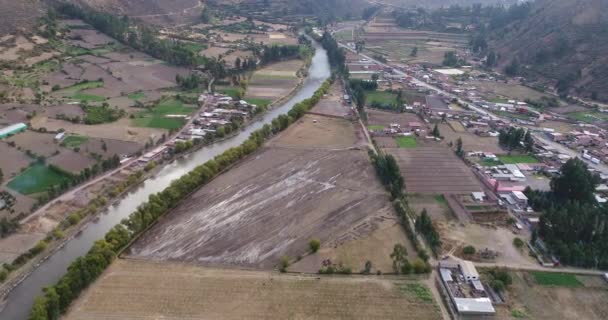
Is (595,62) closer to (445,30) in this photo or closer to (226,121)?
(445,30)

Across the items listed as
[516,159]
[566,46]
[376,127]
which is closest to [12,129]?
[376,127]

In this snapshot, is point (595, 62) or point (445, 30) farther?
point (445, 30)

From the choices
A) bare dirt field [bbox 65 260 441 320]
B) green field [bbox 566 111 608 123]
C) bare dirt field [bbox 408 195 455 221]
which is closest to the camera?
bare dirt field [bbox 65 260 441 320]

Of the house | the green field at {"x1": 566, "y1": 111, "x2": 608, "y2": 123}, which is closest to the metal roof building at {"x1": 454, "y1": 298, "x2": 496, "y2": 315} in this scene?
the house

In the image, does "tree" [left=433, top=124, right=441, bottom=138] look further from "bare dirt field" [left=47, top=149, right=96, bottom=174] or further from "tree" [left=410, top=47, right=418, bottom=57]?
"tree" [left=410, top=47, right=418, bottom=57]

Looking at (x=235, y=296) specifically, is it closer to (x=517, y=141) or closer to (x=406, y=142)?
(x=406, y=142)

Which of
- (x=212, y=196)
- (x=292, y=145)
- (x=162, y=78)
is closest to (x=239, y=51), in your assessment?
(x=162, y=78)
